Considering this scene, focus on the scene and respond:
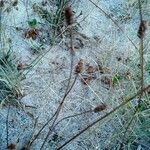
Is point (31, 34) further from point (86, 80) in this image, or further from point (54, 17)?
point (86, 80)

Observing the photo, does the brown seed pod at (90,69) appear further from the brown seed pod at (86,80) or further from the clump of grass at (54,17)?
the clump of grass at (54,17)

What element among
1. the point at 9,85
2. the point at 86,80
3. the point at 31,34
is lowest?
the point at 86,80

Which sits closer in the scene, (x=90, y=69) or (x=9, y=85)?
(x=9, y=85)

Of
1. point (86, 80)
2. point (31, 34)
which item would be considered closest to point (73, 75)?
point (86, 80)

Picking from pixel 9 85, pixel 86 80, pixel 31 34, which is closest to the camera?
pixel 9 85

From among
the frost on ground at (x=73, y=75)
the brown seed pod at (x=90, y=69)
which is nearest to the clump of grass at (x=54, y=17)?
the frost on ground at (x=73, y=75)

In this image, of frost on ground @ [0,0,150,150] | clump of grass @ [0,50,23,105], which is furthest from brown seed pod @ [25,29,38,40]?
clump of grass @ [0,50,23,105]

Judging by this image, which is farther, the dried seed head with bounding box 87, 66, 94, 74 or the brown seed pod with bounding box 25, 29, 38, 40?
the brown seed pod with bounding box 25, 29, 38, 40

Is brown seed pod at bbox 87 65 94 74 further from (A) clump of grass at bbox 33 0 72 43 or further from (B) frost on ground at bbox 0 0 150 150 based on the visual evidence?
(A) clump of grass at bbox 33 0 72 43

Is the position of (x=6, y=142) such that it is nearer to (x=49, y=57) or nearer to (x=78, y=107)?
(x=78, y=107)
